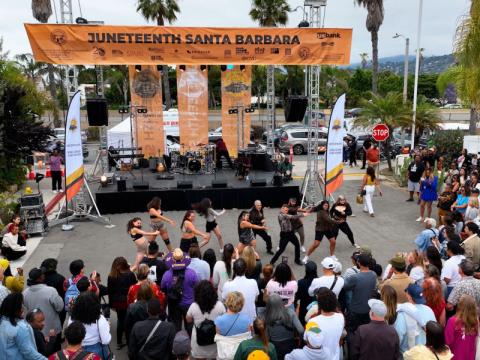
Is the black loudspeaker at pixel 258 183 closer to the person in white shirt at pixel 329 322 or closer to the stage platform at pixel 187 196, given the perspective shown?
the stage platform at pixel 187 196

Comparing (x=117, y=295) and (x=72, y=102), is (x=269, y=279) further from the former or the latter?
(x=72, y=102)

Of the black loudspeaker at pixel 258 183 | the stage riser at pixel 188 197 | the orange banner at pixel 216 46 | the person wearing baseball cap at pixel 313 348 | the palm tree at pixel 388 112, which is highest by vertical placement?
the orange banner at pixel 216 46

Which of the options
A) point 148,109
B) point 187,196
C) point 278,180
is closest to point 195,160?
point 148,109

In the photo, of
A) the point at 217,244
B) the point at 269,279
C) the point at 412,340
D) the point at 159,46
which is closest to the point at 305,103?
the point at 159,46

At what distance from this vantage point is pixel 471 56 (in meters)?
15.0

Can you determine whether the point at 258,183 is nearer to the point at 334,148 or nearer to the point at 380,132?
the point at 334,148

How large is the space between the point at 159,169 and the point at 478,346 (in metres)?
15.0

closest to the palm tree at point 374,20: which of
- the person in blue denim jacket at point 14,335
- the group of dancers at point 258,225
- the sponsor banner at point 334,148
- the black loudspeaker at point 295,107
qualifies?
the black loudspeaker at point 295,107

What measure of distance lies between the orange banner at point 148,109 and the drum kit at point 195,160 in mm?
858

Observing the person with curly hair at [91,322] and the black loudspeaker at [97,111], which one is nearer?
the person with curly hair at [91,322]

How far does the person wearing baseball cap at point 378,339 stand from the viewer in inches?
176

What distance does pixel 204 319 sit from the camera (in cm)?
501

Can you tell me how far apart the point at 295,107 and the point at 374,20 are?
62.7 ft

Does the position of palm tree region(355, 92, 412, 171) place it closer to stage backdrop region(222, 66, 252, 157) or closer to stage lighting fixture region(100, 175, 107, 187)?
stage backdrop region(222, 66, 252, 157)
